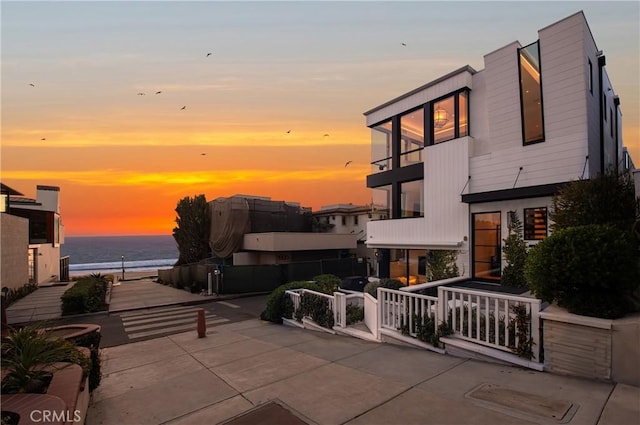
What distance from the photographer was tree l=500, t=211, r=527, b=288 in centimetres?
1022

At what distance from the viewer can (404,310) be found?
7.14 m

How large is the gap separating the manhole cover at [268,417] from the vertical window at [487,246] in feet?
30.5

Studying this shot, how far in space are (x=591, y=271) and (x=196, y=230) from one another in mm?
33571

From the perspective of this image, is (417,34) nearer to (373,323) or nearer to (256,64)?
(256,64)

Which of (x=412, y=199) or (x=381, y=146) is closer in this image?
(x=412, y=199)

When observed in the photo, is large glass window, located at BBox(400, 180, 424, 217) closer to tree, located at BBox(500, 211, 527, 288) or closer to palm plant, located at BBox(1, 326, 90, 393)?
tree, located at BBox(500, 211, 527, 288)

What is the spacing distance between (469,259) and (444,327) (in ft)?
20.9

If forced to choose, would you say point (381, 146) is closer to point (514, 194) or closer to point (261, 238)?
point (514, 194)

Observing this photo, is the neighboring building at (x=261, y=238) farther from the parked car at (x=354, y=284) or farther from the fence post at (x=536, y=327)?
the fence post at (x=536, y=327)

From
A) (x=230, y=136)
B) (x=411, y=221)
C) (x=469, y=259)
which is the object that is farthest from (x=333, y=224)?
(x=469, y=259)

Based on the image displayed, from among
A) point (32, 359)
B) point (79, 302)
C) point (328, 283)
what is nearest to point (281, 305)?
point (328, 283)

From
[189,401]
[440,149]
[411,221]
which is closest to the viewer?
[189,401]

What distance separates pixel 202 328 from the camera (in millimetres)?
9828

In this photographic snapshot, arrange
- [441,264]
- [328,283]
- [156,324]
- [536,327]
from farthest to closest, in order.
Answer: [156,324] → [441,264] → [328,283] → [536,327]
